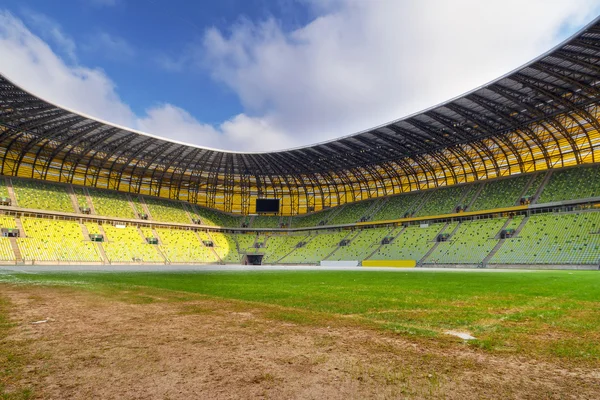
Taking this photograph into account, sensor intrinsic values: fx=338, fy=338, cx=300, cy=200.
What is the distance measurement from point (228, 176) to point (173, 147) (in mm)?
18665

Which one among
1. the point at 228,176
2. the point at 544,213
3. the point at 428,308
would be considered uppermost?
the point at 228,176

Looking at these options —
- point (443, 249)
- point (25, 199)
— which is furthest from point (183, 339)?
point (25, 199)

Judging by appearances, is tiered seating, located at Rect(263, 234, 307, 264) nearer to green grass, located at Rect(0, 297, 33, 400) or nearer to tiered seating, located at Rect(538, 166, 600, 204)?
tiered seating, located at Rect(538, 166, 600, 204)

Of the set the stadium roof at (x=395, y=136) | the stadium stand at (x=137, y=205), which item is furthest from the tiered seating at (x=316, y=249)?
the stadium stand at (x=137, y=205)

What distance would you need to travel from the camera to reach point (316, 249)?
6644 cm

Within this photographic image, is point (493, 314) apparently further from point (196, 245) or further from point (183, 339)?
point (196, 245)

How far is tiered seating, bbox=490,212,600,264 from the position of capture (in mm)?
36969

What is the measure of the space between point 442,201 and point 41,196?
66258mm

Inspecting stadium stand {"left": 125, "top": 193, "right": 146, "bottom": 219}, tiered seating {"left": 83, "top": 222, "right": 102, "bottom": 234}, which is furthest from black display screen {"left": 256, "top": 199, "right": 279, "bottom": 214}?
tiered seating {"left": 83, "top": 222, "right": 102, "bottom": 234}

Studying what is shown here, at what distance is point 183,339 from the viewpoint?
16.4 ft

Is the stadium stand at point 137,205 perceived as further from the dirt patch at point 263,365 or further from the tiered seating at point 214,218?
the dirt patch at point 263,365

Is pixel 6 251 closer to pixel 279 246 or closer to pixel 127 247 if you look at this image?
pixel 127 247

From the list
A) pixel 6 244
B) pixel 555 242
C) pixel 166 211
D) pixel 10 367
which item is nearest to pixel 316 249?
pixel 166 211

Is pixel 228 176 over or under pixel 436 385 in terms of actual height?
over
